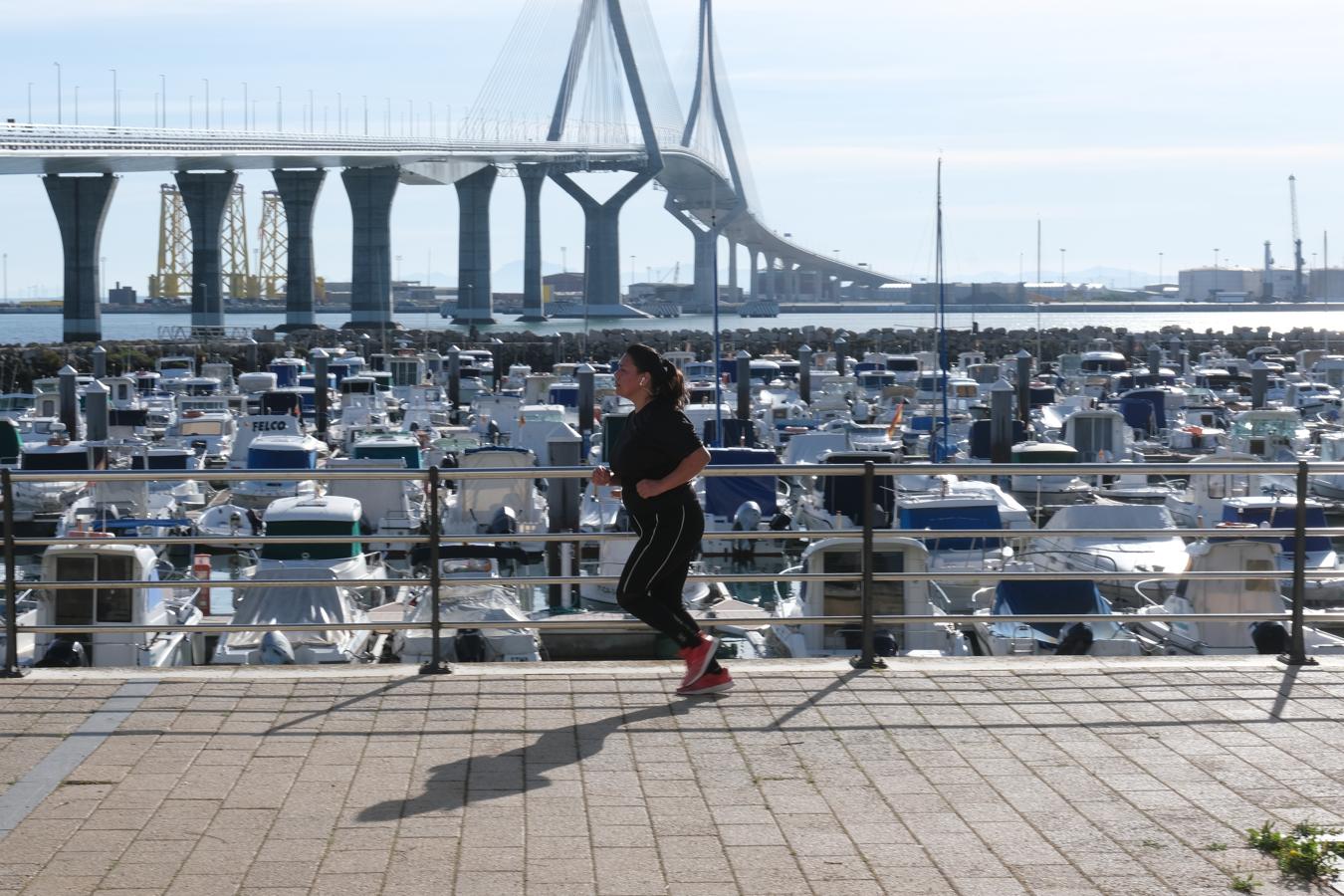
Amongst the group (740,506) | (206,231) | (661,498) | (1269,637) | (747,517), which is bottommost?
(1269,637)

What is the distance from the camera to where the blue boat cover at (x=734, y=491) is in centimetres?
2292

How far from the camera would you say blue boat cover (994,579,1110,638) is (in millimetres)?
13289

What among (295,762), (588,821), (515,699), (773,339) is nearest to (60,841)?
(295,762)

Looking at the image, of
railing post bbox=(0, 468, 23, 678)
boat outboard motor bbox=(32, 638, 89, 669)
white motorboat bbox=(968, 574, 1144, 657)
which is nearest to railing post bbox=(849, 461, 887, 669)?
railing post bbox=(0, 468, 23, 678)

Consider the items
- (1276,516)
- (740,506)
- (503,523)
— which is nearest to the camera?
(1276,516)

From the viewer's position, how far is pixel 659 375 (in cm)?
648

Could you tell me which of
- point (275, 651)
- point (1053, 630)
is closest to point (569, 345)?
point (1053, 630)

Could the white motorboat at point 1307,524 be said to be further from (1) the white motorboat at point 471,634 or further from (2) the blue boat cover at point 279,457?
(2) the blue boat cover at point 279,457

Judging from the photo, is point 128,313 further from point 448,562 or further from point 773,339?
point 448,562

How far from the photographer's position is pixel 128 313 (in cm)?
17812

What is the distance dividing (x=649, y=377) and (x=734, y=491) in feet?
54.5

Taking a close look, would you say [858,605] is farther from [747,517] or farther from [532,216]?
[532,216]

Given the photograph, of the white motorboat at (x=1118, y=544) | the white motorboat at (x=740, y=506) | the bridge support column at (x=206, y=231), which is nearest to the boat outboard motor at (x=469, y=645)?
the white motorboat at (x=1118, y=544)

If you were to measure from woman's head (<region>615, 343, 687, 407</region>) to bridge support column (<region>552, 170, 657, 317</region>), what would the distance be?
9050 centimetres
